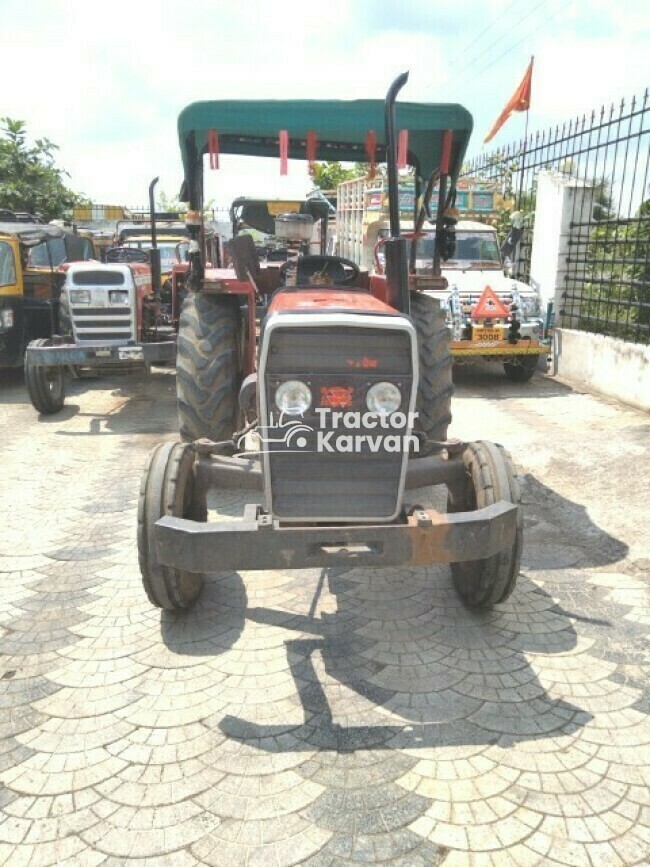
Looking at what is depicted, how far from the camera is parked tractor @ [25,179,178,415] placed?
7.09m

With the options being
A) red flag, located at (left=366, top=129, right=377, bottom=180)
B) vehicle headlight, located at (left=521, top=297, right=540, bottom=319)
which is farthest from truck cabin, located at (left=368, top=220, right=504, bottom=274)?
red flag, located at (left=366, top=129, right=377, bottom=180)

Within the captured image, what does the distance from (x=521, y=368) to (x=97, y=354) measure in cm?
551

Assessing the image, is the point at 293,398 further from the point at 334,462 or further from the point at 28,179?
the point at 28,179

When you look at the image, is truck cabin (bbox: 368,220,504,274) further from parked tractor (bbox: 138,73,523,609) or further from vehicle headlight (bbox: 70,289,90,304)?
parked tractor (bbox: 138,73,523,609)

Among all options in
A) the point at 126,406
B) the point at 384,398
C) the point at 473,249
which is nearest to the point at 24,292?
the point at 126,406

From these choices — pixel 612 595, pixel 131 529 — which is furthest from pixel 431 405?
pixel 131 529

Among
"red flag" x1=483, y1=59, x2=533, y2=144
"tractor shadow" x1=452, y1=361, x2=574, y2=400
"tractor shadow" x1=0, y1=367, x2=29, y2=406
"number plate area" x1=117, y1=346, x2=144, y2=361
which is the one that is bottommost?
"tractor shadow" x1=0, y1=367, x2=29, y2=406

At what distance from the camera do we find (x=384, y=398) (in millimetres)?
2748

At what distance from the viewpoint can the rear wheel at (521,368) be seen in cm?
905

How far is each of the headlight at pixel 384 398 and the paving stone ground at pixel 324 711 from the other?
1134 millimetres

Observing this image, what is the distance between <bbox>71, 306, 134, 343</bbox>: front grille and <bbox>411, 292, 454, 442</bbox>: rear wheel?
4115mm

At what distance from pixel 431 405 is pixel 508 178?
9.37 metres

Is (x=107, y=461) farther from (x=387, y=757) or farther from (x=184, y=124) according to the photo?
(x=387, y=757)

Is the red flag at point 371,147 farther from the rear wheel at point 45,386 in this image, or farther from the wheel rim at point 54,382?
the wheel rim at point 54,382
